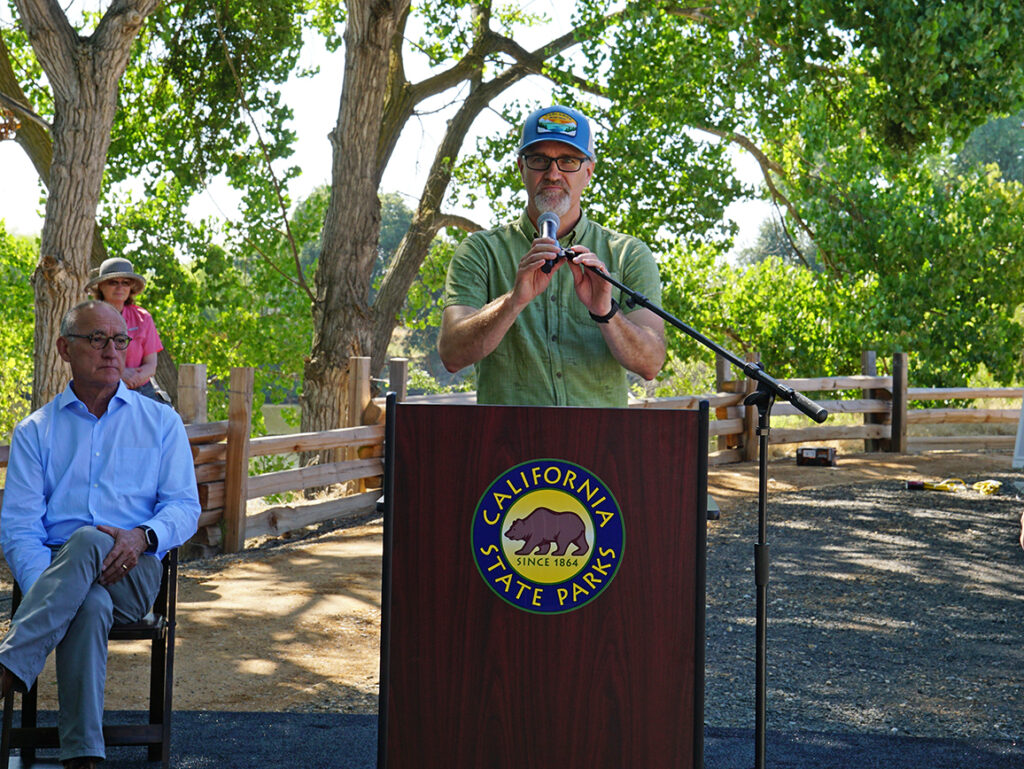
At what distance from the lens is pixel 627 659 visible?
→ 2.48 metres

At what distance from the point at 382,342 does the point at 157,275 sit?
6.15 m

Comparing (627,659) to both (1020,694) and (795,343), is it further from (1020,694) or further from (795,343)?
(795,343)

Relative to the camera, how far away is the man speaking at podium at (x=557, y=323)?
2982 millimetres

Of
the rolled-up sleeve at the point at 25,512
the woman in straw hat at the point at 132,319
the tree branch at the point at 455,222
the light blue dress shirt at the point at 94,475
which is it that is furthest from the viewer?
the tree branch at the point at 455,222

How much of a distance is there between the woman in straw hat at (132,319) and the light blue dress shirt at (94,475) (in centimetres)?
287

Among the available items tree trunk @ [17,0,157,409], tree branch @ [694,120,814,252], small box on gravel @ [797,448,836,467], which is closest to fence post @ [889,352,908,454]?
small box on gravel @ [797,448,836,467]

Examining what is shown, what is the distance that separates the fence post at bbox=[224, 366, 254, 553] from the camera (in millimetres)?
8969

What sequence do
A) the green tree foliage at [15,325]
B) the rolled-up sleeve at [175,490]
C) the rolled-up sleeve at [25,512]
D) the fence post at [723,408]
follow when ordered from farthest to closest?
1. the green tree foliage at [15,325]
2. the fence post at [723,408]
3. the rolled-up sleeve at [175,490]
4. the rolled-up sleeve at [25,512]

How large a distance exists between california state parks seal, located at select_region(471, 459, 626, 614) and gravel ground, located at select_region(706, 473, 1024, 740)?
2.56m

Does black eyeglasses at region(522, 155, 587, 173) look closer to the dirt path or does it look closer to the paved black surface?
the paved black surface

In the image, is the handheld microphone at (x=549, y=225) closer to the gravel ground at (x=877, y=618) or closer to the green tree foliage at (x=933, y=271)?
the gravel ground at (x=877, y=618)

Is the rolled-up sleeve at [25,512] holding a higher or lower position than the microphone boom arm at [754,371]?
lower

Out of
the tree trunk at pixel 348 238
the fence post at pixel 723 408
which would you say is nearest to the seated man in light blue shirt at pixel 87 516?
the tree trunk at pixel 348 238

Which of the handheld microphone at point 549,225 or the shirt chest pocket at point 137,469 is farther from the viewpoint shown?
the shirt chest pocket at point 137,469
